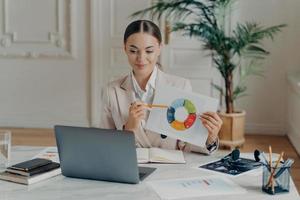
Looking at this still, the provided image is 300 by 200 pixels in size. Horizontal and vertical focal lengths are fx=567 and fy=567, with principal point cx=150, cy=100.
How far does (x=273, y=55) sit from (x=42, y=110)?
2.21 metres

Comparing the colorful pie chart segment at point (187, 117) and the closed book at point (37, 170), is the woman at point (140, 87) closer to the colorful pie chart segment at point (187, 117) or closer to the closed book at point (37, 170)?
the colorful pie chart segment at point (187, 117)

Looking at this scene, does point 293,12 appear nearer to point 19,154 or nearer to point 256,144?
point 256,144

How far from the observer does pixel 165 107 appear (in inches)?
85.0

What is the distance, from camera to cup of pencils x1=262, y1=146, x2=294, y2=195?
1.78 meters

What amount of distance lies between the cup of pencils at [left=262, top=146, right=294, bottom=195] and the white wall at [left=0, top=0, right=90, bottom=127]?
367cm

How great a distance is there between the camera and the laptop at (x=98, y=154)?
183 cm

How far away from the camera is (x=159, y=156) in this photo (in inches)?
85.0

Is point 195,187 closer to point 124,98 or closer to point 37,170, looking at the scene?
point 37,170

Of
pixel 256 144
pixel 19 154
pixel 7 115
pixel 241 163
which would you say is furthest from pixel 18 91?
pixel 241 163

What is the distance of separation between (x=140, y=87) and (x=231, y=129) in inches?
90.6

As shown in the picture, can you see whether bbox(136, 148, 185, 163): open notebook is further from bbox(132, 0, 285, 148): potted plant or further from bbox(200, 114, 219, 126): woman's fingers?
bbox(132, 0, 285, 148): potted plant

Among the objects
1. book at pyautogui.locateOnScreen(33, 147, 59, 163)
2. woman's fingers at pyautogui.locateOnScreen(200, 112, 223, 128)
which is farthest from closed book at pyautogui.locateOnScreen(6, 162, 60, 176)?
woman's fingers at pyautogui.locateOnScreen(200, 112, 223, 128)

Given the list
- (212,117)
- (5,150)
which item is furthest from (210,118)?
(5,150)

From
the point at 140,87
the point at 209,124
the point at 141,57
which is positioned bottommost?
the point at 209,124
